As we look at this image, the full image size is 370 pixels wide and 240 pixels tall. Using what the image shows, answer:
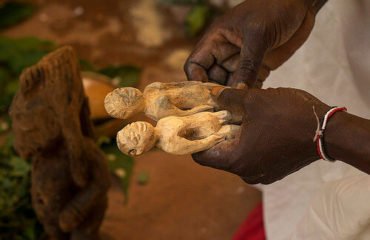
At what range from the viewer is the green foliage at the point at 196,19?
79.3 inches

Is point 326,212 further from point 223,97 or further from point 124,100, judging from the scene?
point 124,100

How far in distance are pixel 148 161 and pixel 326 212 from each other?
795mm

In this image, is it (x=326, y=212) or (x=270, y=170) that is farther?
(x=326, y=212)

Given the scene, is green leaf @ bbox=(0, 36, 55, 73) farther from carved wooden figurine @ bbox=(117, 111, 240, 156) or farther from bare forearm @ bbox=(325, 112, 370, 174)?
bare forearm @ bbox=(325, 112, 370, 174)

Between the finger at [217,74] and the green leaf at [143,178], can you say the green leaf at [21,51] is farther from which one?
the finger at [217,74]

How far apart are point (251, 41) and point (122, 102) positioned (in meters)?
0.23

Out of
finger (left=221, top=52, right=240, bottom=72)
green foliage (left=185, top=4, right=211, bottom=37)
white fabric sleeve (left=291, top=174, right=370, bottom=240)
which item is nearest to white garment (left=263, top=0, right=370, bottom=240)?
white fabric sleeve (left=291, top=174, right=370, bottom=240)

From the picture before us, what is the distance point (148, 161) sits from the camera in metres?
1.69

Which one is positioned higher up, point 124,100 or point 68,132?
point 124,100

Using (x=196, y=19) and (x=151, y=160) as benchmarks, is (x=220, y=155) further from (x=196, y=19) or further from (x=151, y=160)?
(x=196, y=19)

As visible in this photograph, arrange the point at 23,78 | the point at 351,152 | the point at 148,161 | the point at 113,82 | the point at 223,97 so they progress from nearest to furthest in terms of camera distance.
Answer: the point at 351,152, the point at 223,97, the point at 23,78, the point at 148,161, the point at 113,82

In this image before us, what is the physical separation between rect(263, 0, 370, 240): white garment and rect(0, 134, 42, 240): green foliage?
1.97 ft

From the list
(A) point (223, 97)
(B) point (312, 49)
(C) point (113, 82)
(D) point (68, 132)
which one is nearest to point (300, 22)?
(A) point (223, 97)

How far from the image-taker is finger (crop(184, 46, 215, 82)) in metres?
0.89
